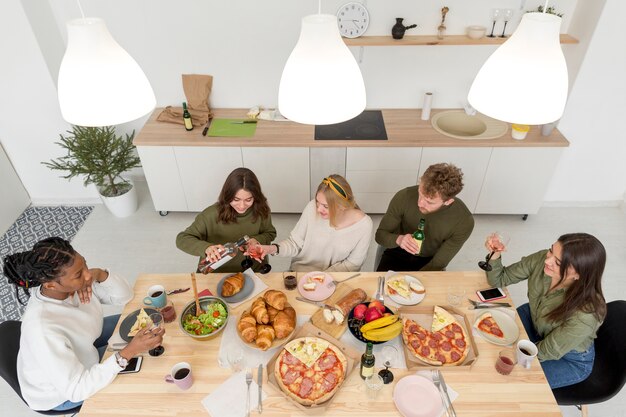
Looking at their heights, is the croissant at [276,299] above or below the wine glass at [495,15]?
below

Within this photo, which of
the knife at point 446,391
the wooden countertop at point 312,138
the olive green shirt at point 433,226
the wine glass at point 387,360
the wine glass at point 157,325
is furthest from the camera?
the wooden countertop at point 312,138

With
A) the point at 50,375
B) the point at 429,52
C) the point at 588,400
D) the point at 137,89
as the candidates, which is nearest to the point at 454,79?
the point at 429,52

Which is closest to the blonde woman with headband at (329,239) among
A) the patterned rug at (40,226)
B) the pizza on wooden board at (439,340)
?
the pizza on wooden board at (439,340)

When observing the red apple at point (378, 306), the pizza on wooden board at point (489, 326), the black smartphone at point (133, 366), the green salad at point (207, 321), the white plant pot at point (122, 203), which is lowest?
the white plant pot at point (122, 203)

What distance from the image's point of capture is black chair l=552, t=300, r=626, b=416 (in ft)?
6.23

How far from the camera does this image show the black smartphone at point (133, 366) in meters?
1.76

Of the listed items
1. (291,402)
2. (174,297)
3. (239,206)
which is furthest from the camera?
(239,206)

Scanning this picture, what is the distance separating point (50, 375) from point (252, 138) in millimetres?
2288

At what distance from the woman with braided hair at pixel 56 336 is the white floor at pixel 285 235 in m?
1.59

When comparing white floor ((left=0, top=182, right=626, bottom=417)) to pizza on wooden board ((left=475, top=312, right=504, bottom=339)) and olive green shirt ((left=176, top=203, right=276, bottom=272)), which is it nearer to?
olive green shirt ((left=176, top=203, right=276, bottom=272))

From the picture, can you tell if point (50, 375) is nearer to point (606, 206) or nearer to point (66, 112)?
point (66, 112)

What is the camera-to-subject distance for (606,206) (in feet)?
13.3

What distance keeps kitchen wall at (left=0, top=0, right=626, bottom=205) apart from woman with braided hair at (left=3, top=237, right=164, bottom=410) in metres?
2.39

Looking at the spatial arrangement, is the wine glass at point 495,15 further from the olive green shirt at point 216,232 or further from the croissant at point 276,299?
the croissant at point 276,299
